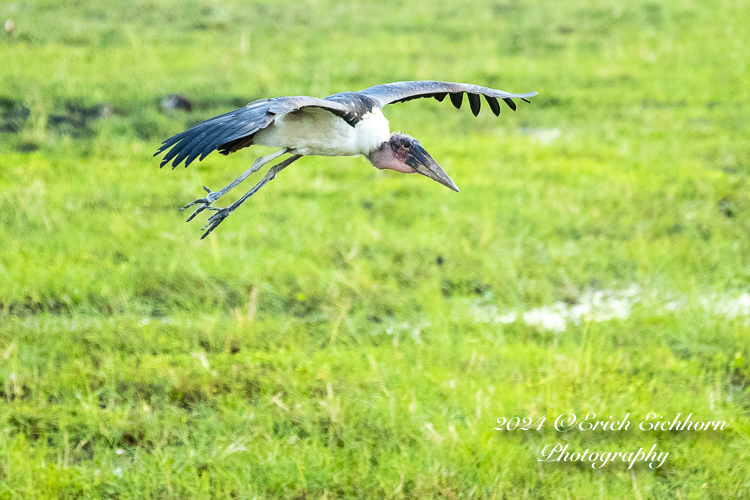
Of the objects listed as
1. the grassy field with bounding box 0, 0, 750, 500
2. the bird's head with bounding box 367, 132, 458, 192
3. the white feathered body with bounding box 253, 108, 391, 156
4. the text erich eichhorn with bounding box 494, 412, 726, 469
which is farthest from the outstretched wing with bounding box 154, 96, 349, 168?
the text erich eichhorn with bounding box 494, 412, 726, 469

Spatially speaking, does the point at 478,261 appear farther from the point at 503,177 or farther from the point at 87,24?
the point at 87,24

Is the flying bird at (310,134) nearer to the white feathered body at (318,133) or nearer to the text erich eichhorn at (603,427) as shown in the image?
the white feathered body at (318,133)

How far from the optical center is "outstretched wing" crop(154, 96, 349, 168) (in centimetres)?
312

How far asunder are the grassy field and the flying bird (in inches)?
56.7

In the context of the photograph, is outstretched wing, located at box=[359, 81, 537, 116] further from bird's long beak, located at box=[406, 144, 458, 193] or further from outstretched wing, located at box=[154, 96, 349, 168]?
outstretched wing, located at box=[154, 96, 349, 168]

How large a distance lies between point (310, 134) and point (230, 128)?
0.43 meters

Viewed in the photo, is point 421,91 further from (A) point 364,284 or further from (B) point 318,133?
(A) point 364,284

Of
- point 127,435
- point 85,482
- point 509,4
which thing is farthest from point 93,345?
point 509,4

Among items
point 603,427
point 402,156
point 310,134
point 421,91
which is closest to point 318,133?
point 310,134

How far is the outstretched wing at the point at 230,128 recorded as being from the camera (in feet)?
10.2

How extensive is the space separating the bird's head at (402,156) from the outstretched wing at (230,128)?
52cm

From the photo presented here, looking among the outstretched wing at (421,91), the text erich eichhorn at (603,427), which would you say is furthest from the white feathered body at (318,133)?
the text erich eichhorn at (603,427)

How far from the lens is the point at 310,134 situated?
354 cm

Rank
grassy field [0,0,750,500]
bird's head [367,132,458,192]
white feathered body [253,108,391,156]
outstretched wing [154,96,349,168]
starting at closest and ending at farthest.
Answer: outstretched wing [154,96,349,168] < white feathered body [253,108,391,156] < bird's head [367,132,458,192] < grassy field [0,0,750,500]
